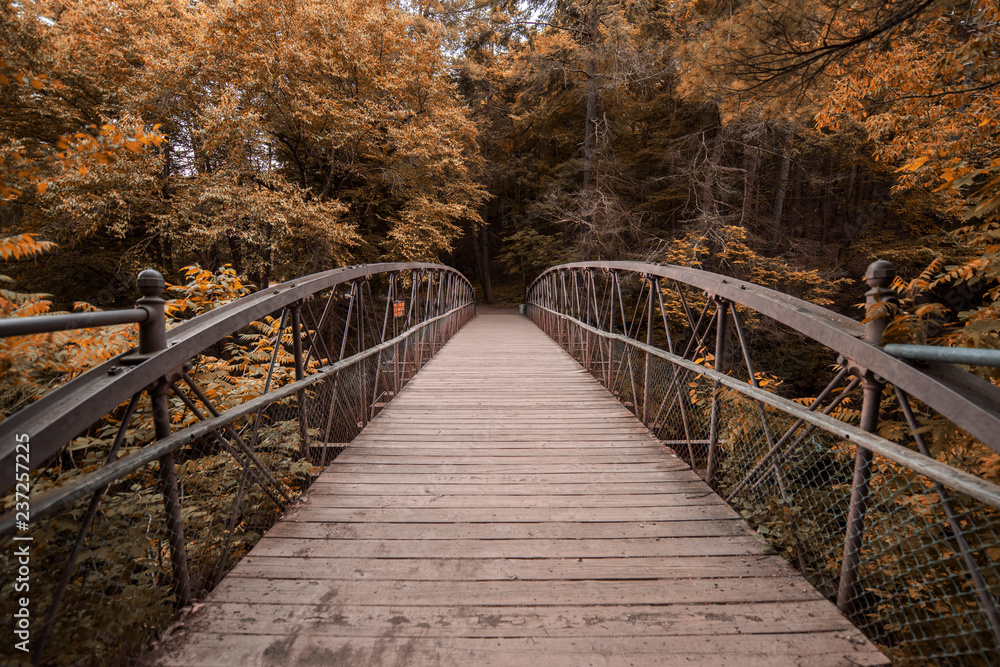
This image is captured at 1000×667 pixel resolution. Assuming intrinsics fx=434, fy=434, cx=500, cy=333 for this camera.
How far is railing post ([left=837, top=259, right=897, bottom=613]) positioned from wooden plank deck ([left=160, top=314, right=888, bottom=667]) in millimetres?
133

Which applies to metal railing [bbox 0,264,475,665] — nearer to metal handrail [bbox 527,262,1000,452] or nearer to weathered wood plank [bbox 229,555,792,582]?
weathered wood plank [bbox 229,555,792,582]

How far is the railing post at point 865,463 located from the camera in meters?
1.69

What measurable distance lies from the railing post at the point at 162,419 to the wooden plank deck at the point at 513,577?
0.52 ft

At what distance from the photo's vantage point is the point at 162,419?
5.86ft

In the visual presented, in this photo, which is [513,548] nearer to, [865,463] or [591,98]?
[865,463]

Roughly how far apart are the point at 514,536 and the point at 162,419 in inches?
66.0

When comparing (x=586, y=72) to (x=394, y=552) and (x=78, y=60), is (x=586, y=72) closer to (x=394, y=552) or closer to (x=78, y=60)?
(x=78, y=60)

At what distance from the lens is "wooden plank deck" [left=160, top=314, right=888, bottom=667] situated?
5.02 feet

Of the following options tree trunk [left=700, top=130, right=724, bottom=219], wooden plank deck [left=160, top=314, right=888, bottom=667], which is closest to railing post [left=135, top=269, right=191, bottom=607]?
wooden plank deck [left=160, top=314, right=888, bottom=667]

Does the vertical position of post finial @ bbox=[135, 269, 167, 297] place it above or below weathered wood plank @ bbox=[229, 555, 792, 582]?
above

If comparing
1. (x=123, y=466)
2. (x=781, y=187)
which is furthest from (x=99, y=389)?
(x=781, y=187)

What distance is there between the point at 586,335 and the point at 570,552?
4716 mm

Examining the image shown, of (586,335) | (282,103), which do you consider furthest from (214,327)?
(282,103)

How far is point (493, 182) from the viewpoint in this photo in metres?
20.7
